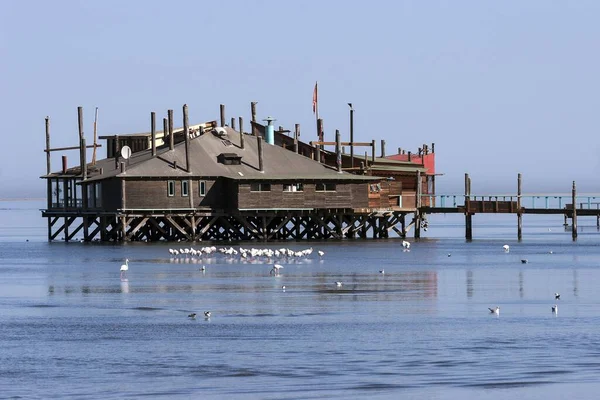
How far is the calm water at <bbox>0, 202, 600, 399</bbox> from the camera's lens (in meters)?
27.8

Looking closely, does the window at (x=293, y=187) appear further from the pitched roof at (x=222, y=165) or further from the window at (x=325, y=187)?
the window at (x=325, y=187)

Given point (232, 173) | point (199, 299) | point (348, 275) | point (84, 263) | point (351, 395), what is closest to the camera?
point (351, 395)

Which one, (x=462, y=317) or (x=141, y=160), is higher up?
(x=141, y=160)

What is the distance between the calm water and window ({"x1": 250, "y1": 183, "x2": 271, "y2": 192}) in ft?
80.1

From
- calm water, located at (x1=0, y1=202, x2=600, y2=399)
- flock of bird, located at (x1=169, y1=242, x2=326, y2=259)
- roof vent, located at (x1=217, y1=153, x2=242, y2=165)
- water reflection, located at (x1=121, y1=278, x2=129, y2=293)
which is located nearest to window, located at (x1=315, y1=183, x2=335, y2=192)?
roof vent, located at (x1=217, y1=153, x2=242, y2=165)

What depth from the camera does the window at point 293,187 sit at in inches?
3504

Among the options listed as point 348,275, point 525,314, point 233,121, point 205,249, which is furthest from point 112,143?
point 525,314

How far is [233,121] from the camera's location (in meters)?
98.8

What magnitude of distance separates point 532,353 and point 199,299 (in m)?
16.6

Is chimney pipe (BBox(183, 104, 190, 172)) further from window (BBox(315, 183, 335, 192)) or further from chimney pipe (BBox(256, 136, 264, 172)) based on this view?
window (BBox(315, 183, 335, 192))

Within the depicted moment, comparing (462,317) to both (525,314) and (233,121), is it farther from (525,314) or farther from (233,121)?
(233,121)

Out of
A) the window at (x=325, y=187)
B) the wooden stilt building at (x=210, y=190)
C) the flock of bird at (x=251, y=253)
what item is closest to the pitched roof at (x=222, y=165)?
the wooden stilt building at (x=210, y=190)

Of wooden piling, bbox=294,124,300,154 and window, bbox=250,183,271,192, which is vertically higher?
wooden piling, bbox=294,124,300,154

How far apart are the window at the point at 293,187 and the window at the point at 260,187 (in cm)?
109
